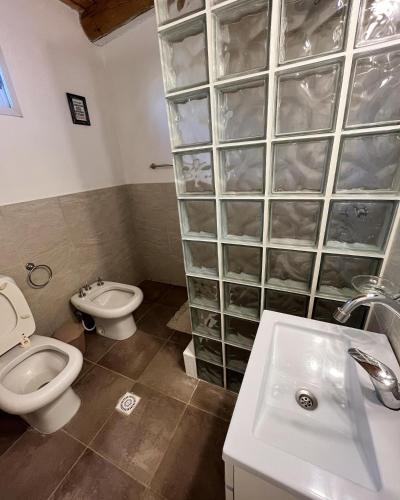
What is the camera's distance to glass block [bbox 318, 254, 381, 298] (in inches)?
29.5

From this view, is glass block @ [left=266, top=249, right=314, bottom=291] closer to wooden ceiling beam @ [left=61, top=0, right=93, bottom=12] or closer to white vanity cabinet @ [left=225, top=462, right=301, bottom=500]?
white vanity cabinet @ [left=225, top=462, right=301, bottom=500]

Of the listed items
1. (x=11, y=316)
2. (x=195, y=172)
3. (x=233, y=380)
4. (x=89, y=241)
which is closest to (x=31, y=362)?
(x=11, y=316)

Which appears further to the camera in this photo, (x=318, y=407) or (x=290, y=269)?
(x=290, y=269)

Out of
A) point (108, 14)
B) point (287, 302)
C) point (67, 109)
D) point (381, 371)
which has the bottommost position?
point (287, 302)

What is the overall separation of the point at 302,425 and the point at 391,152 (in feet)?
2.64

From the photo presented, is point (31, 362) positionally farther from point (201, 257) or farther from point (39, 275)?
point (201, 257)

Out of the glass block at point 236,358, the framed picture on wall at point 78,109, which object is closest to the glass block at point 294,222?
the glass block at point 236,358

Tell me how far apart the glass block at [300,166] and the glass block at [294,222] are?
0.05 metres

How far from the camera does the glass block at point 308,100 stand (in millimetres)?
617

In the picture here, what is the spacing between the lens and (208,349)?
1.24 metres

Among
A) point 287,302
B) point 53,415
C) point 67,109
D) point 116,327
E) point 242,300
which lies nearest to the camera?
point 287,302

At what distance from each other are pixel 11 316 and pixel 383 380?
1.61 metres

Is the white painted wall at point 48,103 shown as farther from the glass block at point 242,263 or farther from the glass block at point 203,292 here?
the glass block at point 242,263

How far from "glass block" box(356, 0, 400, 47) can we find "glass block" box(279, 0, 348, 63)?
0.04 meters
